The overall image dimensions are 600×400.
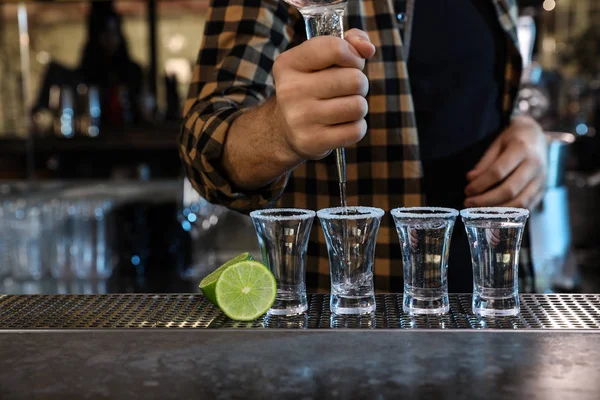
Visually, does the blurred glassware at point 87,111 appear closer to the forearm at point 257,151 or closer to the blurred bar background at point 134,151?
the blurred bar background at point 134,151

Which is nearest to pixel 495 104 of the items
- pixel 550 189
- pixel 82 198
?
pixel 550 189

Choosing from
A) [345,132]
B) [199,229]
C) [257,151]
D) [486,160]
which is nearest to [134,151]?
[199,229]

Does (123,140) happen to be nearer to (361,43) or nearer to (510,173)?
(510,173)

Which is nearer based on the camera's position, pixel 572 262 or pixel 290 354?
pixel 290 354

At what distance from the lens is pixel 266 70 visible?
1608 mm

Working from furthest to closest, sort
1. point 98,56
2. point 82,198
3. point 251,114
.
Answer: point 98,56, point 82,198, point 251,114

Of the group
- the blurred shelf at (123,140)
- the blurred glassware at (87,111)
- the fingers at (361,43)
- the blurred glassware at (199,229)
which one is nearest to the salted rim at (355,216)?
the fingers at (361,43)

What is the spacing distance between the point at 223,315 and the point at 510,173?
735 millimetres

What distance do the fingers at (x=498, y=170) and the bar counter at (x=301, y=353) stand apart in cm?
40

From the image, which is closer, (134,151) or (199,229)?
(199,229)

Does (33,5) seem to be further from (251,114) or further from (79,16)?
(251,114)

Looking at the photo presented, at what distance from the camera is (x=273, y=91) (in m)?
1.71

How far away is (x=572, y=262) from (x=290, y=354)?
190 centimetres

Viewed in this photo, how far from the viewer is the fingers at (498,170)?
5.36ft
